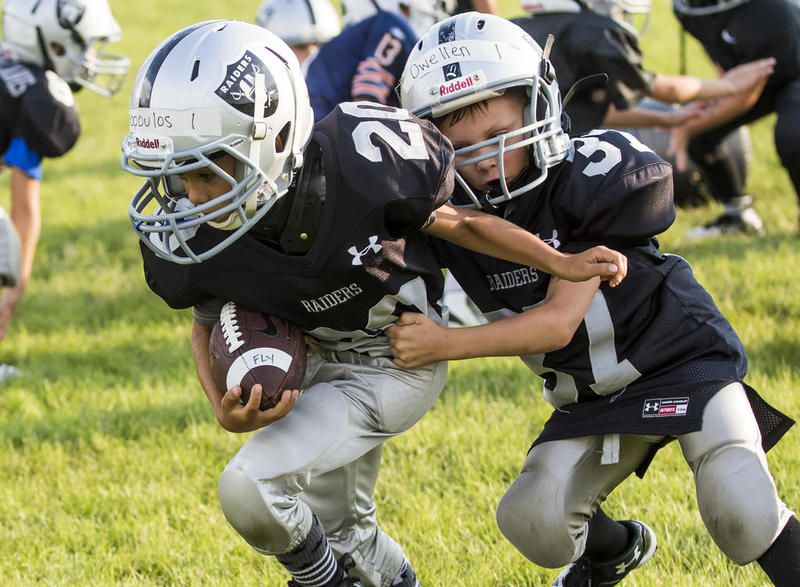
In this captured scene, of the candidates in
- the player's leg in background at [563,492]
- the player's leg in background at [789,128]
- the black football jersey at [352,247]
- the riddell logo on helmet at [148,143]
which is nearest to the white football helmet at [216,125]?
the riddell logo on helmet at [148,143]

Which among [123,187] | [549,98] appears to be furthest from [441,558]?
[123,187]

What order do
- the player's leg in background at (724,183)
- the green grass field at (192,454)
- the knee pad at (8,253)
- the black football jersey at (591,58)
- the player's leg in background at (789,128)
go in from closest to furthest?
the green grass field at (192,454) < the knee pad at (8,253) < the black football jersey at (591,58) < the player's leg in background at (789,128) < the player's leg in background at (724,183)

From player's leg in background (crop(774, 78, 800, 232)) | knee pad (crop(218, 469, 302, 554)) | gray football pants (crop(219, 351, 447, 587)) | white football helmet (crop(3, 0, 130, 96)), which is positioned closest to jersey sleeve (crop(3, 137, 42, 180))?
white football helmet (crop(3, 0, 130, 96))

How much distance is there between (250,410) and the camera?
2830mm

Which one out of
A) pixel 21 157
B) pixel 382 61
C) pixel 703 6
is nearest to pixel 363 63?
pixel 382 61

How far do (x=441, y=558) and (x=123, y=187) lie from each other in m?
6.15

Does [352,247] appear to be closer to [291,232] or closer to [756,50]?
[291,232]

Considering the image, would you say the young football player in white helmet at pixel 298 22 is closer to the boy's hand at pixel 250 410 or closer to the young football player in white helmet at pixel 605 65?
the young football player in white helmet at pixel 605 65

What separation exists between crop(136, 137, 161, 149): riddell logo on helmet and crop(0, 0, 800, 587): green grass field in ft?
4.34

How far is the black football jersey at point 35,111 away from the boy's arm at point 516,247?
314cm

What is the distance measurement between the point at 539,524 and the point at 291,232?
0.97m

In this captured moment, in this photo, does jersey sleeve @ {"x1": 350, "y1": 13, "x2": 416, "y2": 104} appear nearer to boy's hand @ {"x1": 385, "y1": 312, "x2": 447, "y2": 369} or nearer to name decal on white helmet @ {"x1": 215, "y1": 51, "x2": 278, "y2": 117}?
boy's hand @ {"x1": 385, "y1": 312, "x2": 447, "y2": 369}

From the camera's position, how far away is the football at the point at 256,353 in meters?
2.84

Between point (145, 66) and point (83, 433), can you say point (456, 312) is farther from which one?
point (145, 66)
